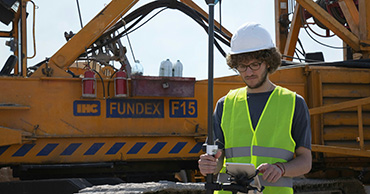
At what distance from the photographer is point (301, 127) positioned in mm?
2445

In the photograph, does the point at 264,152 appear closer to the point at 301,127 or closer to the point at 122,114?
the point at 301,127

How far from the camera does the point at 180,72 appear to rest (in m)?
5.44

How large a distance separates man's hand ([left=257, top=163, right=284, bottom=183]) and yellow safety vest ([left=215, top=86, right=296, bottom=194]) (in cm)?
14

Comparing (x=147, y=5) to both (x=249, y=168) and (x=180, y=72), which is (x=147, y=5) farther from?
(x=249, y=168)

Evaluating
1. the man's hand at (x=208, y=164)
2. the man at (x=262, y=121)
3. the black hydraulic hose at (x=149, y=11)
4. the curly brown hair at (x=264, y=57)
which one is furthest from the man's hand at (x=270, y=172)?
the black hydraulic hose at (x=149, y=11)

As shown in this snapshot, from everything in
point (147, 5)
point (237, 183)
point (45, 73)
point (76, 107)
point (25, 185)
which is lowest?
point (25, 185)

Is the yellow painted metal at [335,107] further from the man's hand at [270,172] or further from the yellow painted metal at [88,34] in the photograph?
the man's hand at [270,172]

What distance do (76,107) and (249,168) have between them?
3.21 meters

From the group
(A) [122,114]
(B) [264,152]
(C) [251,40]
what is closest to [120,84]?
(A) [122,114]

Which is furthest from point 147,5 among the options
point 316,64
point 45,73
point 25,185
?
point 25,185

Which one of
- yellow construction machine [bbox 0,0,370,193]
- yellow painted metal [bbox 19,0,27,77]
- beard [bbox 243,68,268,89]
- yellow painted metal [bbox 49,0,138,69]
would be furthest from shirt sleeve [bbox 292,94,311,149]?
yellow painted metal [bbox 19,0,27,77]

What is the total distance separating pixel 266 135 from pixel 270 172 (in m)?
0.26

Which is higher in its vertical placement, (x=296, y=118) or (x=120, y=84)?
(x=120, y=84)

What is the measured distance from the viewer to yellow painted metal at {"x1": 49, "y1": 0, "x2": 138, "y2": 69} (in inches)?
211
